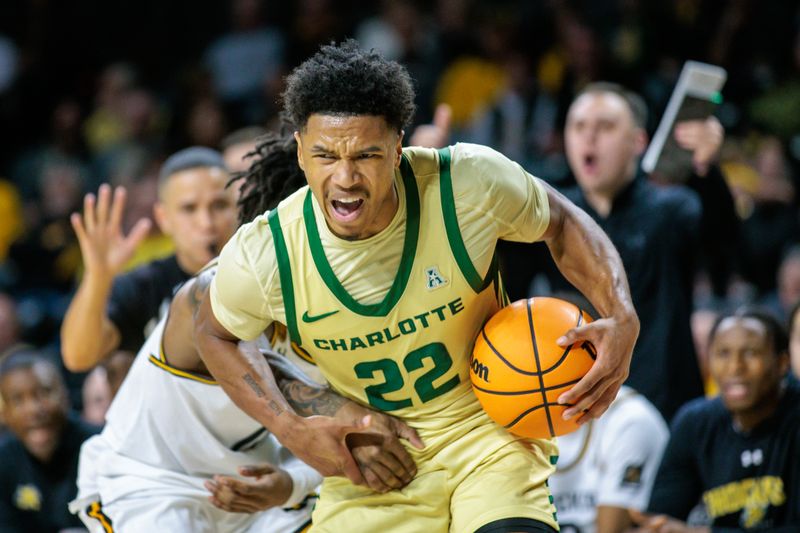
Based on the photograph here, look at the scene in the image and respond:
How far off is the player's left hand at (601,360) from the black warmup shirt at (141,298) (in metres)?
2.97

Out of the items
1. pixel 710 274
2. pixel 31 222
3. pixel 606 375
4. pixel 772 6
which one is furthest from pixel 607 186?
pixel 31 222

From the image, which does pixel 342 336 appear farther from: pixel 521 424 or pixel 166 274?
pixel 166 274

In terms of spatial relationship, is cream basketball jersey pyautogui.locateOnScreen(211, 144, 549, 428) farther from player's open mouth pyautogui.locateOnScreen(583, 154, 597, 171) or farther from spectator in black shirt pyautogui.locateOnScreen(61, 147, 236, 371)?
player's open mouth pyautogui.locateOnScreen(583, 154, 597, 171)

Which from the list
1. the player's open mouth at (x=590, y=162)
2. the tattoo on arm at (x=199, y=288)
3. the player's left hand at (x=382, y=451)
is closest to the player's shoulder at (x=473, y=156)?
the player's left hand at (x=382, y=451)

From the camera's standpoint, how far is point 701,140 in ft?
20.5

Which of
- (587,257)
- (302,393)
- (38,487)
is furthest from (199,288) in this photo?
(38,487)

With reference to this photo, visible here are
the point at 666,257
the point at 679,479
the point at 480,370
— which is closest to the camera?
the point at 480,370

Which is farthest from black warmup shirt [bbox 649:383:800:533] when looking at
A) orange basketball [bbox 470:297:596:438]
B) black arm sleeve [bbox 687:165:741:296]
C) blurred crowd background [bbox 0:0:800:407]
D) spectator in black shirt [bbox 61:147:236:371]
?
spectator in black shirt [bbox 61:147:236:371]

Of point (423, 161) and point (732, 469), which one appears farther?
point (732, 469)

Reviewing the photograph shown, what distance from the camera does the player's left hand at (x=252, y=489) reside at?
13.6 ft

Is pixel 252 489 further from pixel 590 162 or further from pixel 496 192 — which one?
pixel 590 162

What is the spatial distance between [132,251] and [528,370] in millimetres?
3027

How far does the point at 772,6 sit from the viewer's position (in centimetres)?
909

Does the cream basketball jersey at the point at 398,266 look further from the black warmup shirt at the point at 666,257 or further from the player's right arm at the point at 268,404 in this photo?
the black warmup shirt at the point at 666,257
